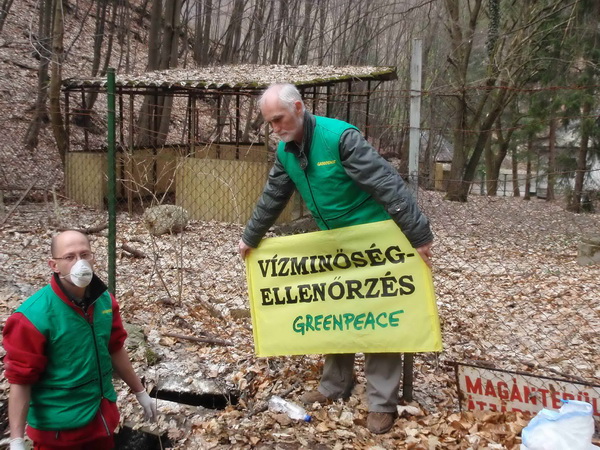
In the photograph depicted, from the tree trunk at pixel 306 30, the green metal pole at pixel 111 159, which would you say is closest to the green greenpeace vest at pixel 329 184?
the green metal pole at pixel 111 159

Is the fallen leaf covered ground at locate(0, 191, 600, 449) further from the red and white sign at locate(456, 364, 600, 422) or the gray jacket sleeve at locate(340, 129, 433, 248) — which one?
the gray jacket sleeve at locate(340, 129, 433, 248)

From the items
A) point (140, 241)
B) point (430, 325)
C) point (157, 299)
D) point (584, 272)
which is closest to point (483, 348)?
point (430, 325)

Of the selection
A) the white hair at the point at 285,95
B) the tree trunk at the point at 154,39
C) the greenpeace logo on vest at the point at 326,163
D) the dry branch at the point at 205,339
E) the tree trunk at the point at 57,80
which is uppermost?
the tree trunk at the point at 154,39

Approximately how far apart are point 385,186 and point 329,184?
335 mm

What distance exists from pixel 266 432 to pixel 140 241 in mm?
6438

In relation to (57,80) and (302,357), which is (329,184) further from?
(57,80)

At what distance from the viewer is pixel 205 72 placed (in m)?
14.0

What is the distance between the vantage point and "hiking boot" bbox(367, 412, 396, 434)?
10.6ft

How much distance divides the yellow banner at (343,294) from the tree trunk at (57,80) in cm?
881

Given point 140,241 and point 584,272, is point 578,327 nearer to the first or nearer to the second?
point 584,272

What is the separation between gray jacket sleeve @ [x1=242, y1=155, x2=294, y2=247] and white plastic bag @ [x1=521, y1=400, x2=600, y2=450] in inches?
72.3

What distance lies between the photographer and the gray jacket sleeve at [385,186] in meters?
2.95

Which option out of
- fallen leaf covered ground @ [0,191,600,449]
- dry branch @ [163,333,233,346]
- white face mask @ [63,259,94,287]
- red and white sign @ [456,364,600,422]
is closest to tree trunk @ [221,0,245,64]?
fallen leaf covered ground @ [0,191,600,449]

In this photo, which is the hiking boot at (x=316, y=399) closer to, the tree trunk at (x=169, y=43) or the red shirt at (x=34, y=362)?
the red shirt at (x=34, y=362)
